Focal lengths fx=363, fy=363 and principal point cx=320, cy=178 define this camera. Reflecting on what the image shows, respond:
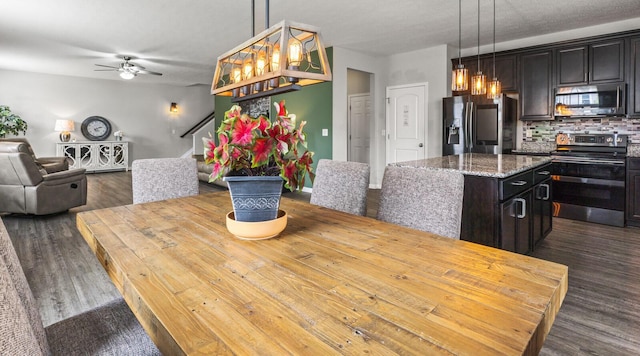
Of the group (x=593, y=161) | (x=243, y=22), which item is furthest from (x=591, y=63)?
(x=243, y=22)

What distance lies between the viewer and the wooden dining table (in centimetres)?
73

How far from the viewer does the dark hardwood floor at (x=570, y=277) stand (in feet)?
6.49

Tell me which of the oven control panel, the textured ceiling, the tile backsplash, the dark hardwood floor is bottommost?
the dark hardwood floor

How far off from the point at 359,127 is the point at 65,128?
6999 millimetres

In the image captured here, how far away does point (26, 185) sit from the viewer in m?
4.47

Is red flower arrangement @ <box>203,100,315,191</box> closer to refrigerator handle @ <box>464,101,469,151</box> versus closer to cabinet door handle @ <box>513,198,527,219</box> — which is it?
cabinet door handle @ <box>513,198,527,219</box>

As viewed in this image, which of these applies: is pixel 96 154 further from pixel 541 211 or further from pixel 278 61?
pixel 541 211

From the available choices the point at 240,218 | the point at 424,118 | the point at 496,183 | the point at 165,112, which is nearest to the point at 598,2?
the point at 424,118

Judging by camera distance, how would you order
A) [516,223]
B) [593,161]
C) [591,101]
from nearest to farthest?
[516,223]
[593,161]
[591,101]

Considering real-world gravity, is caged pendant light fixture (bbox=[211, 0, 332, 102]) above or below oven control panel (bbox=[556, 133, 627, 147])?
above

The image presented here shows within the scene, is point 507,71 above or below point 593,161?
above

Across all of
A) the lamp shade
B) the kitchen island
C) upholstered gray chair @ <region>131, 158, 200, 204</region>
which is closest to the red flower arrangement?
upholstered gray chair @ <region>131, 158, 200, 204</region>

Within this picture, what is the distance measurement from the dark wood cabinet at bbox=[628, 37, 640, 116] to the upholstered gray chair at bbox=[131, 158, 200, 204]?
506 centimetres

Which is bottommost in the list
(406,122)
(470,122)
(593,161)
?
(593,161)
